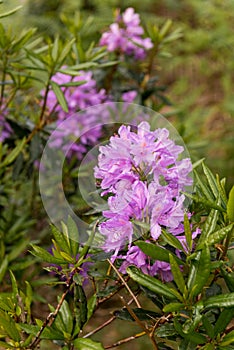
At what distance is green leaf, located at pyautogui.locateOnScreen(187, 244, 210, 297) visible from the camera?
108cm

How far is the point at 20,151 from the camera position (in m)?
2.10

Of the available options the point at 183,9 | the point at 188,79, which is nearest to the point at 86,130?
the point at 188,79

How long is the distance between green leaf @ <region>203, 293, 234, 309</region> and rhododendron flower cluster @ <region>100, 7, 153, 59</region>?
1570mm

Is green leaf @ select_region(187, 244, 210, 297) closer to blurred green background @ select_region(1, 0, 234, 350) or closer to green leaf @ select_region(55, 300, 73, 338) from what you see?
green leaf @ select_region(55, 300, 73, 338)

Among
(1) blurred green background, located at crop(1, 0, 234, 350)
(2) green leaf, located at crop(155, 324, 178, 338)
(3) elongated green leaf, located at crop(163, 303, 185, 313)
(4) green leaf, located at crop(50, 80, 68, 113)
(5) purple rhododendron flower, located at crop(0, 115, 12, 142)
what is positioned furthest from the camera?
(1) blurred green background, located at crop(1, 0, 234, 350)

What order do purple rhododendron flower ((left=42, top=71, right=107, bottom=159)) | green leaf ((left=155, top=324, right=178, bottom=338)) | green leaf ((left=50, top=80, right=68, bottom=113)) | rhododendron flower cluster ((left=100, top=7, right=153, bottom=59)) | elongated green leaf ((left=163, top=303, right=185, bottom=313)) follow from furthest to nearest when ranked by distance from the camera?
rhododendron flower cluster ((left=100, top=7, right=153, bottom=59)), purple rhododendron flower ((left=42, top=71, right=107, bottom=159)), green leaf ((left=50, top=80, right=68, bottom=113)), green leaf ((left=155, top=324, right=178, bottom=338)), elongated green leaf ((left=163, top=303, right=185, bottom=313))

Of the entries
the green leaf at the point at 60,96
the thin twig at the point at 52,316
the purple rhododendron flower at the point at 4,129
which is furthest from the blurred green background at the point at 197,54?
the thin twig at the point at 52,316

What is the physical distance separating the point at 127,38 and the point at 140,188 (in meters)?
1.55

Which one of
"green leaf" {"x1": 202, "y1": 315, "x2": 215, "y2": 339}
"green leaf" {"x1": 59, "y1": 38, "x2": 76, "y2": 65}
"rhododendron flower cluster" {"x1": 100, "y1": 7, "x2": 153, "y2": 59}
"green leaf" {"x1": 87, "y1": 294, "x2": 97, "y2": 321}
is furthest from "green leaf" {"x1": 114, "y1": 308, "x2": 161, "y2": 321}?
"rhododendron flower cluster" {"x1": 100, "y1": 7, "x2": 153, "y2": 59}

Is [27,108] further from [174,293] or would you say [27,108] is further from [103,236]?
[174,293]

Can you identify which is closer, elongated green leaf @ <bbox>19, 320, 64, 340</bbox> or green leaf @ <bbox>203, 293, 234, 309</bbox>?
green leaf @ <bbox>203, 293, 234, 309</bbox>

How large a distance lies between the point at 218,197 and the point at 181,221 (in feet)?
0.30

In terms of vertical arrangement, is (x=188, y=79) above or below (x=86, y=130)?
below

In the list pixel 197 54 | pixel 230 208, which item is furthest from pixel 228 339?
pixel 197 54
